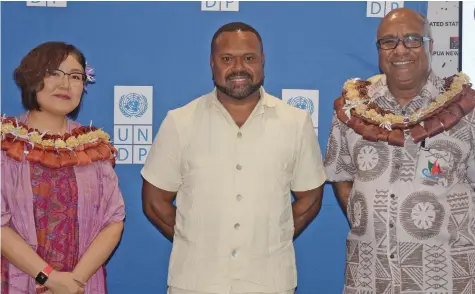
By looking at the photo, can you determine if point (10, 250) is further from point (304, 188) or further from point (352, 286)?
point (352, 286)

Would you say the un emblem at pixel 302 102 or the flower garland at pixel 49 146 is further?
the un emblem at pixel 302 102

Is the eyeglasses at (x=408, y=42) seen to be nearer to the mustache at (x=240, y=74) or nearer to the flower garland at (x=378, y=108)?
the flower garland at (x=378, y=108)

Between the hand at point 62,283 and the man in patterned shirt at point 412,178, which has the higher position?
the man in patterned shirt at point 412,178

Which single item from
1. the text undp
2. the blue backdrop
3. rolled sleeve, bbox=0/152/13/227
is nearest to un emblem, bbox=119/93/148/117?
the blue backdrop

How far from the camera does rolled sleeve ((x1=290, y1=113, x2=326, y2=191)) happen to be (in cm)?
265

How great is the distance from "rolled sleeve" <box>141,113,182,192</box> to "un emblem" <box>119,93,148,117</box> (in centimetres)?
61

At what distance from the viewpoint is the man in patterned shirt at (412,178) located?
2480mm

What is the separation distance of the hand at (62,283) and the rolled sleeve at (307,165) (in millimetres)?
1017

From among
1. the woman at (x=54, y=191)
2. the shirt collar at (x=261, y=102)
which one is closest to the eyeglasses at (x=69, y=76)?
the woman at (x=54, y=191)

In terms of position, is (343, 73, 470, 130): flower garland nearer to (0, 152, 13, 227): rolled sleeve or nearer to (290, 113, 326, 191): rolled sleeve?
(290, 113, 326, 191): rolled sleeve

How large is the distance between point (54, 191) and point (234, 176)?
728 mm

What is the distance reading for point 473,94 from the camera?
259 cm

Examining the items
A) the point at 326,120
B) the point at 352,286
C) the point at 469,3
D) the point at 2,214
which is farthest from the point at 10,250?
the point at 469,3

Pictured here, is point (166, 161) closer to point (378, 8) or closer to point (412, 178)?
point (412, 178)
